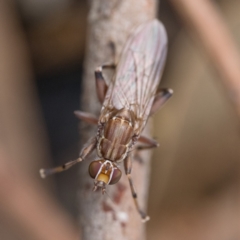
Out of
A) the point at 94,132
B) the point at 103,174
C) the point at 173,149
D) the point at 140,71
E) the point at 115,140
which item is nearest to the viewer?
the point at 103,174

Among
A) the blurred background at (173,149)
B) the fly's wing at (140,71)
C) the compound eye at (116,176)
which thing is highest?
the fly's wing at (140,71)

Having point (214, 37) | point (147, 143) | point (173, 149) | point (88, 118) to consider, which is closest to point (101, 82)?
point (88, 118)

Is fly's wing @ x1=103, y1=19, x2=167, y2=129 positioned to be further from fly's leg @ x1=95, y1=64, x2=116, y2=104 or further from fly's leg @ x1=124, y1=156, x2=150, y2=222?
fly's leg @ x1=124, y1=156, x2=150, y2=222

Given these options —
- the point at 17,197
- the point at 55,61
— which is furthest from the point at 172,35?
the point at 17,197

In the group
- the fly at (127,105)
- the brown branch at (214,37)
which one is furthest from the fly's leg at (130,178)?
the brown branch at (214,37)

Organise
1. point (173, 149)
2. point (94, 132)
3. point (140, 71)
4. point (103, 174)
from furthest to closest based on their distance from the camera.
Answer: point (173, 149) < point (140, 71) < point (94, 132) < point (103, 174)

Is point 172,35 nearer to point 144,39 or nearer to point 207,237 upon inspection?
point 144,39

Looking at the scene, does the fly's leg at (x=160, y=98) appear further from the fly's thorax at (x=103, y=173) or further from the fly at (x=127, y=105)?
the fly's thorax at (x=103, y=173)

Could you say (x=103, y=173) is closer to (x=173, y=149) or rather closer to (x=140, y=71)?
(x=140, y=71)
